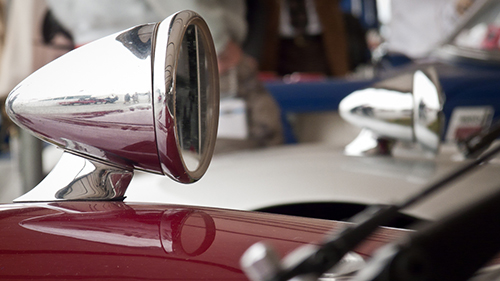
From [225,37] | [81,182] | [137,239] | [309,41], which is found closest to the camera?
Answer: [137,239]

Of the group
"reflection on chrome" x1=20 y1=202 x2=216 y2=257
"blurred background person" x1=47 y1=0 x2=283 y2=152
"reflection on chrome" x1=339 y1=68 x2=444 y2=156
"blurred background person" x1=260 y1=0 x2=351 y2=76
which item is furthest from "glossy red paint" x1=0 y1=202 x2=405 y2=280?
"blurred background person" x1=260 y1=0 x2=351 y2=76

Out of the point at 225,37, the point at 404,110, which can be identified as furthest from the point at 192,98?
the point at 225,37

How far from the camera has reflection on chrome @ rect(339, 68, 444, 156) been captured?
983 mm

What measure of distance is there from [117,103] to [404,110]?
674 millimetres

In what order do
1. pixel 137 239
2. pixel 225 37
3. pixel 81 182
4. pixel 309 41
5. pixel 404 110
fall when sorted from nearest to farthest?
1. pixel 137 239
2. pixel 81 182
3. pixel 404 110
4. pixel 225 37
5. pixel 309 41

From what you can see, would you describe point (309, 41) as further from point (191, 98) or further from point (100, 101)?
point (100, 101)

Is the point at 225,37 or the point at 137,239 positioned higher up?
the point at 225,37

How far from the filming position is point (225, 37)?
1545mm

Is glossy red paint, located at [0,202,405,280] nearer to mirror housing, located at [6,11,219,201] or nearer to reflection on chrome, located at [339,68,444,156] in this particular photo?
mirror housing, located at [6,11,219,201]

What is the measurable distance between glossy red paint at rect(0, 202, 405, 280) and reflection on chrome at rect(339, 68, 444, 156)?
0.51 metres

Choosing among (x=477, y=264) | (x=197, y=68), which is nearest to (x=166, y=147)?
(x=197, y=68)

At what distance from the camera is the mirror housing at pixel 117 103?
19.9 inches

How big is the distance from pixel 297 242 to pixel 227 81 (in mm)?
1293

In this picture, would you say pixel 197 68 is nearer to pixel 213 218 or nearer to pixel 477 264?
pixel 213 218
